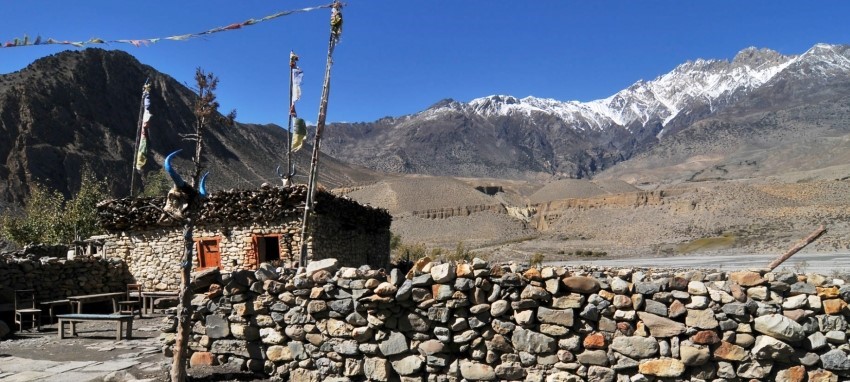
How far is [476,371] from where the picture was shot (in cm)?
721

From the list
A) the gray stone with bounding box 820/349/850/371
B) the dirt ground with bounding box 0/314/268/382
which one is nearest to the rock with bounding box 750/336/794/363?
the gray stone with bounding box 820/349/850/371

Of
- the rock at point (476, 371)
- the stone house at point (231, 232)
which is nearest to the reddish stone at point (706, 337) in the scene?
the rock at point (476, 371)

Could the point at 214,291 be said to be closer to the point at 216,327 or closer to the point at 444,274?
the point at 216,327

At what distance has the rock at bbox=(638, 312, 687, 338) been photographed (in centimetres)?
654

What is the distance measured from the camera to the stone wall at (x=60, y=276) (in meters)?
15.5

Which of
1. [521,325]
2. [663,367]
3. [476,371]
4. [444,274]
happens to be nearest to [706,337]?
[663,367]

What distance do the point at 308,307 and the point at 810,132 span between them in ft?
622

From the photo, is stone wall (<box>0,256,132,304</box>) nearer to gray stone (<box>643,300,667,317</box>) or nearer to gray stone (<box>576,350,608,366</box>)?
gray stone (<box>576,350,608,366</box>)

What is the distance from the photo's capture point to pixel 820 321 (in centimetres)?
627

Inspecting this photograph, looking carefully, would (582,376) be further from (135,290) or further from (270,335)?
(135,290)

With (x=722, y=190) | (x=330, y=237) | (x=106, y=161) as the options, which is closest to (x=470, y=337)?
(x=330, y=237)

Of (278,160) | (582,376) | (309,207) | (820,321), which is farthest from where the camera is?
(278,160)

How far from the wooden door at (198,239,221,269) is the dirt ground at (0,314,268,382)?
3.48m

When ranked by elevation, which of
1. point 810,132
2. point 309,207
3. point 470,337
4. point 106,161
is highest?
point 810,132
